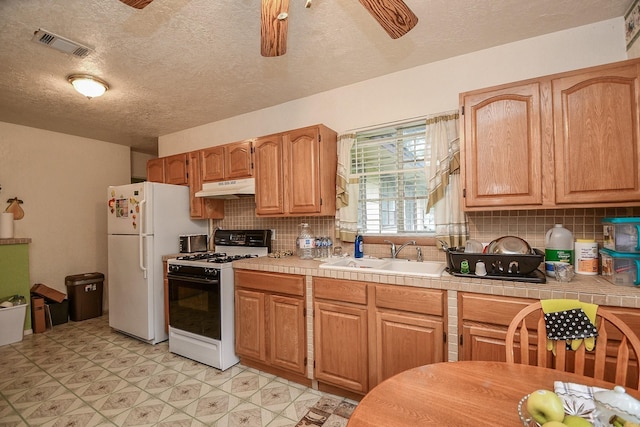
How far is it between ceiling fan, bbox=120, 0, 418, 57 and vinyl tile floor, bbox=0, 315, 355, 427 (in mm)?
2216

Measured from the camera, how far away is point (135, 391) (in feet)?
7.39

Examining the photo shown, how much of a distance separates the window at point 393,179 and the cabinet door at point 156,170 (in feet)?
8.35

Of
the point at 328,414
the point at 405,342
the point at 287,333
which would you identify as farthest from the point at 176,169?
the point at 405,342

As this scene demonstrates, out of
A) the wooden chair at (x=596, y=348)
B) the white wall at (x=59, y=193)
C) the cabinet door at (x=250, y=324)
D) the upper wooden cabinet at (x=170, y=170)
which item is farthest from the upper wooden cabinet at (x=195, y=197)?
the wooden chair at (x=596, y=348)

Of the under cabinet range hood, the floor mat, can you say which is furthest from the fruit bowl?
the under cabinet range hood

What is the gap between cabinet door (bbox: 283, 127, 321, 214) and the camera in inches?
102

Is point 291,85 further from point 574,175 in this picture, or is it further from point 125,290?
point 125,290

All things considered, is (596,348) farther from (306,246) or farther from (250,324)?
(250,324)

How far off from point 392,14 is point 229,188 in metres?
2.28

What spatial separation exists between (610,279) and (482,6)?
1.73 meters

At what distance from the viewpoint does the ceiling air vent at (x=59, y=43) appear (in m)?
1.91

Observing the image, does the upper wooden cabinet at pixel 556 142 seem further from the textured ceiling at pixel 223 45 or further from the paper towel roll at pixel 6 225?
the paper towel roll at pixel 6 225

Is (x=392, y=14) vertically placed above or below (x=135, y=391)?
above

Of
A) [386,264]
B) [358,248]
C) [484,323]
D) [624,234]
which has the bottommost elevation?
[484,323]
